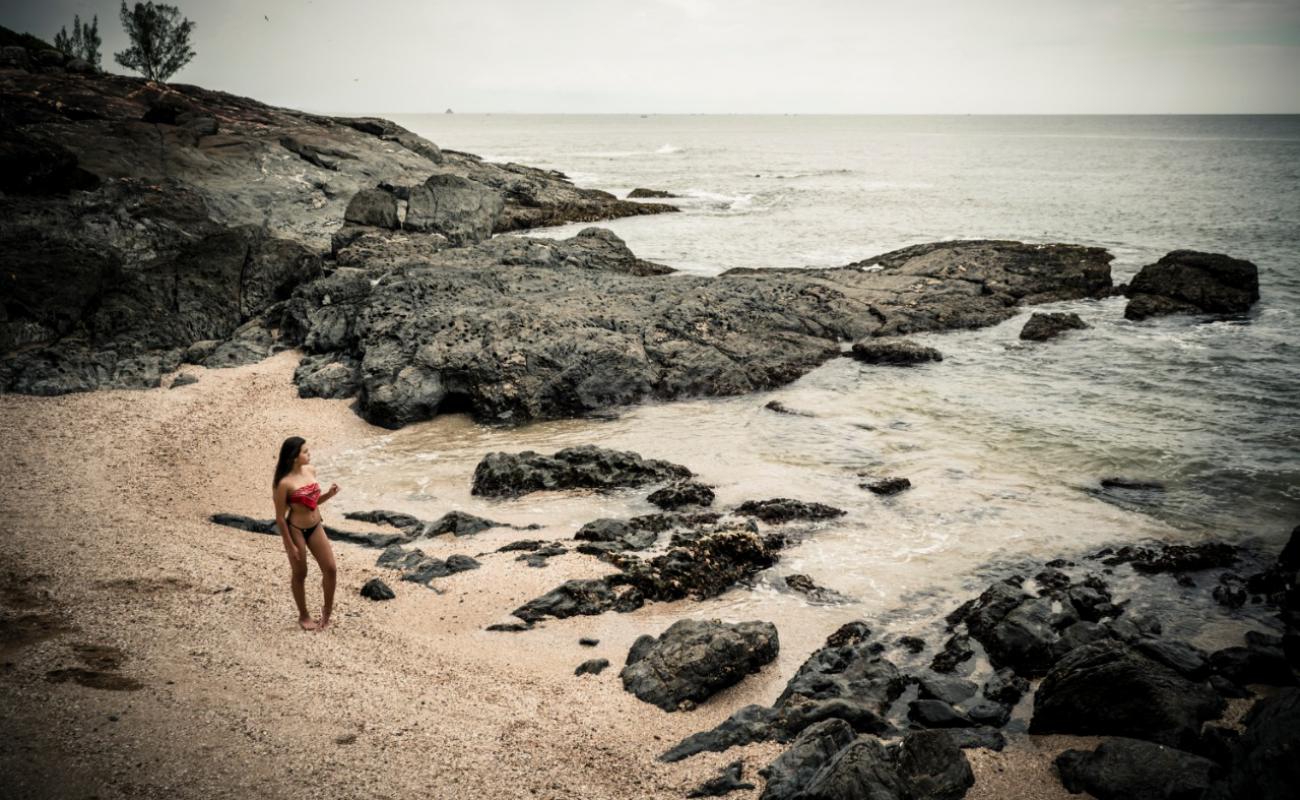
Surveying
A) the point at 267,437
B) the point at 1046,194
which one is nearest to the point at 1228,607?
the point at 267,437

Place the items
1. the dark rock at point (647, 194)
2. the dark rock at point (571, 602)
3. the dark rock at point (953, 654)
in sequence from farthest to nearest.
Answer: the dark rock at point (647, 194) < the dark rock at point (571, 602) < the dark rock at point (953, 654)

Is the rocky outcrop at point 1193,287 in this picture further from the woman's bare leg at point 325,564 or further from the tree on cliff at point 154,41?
the tree on cliff at point 154,41

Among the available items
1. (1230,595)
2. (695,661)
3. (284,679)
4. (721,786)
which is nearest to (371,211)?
(284,679)

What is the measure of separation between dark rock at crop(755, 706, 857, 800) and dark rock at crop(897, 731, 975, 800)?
456 mm

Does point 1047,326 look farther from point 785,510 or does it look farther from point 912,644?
point 912,644

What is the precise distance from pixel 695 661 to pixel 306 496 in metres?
3.99

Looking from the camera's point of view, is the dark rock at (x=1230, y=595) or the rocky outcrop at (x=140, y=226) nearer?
the dark rock at (x=1230, y=595)

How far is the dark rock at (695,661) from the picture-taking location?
6418 mm

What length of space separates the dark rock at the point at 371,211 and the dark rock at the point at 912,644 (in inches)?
891

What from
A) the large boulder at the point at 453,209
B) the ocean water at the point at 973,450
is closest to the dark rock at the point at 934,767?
the ocean water at the point at 973,450

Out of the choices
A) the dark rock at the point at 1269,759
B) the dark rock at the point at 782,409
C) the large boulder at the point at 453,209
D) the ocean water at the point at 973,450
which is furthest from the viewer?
the large boulder at the point at 453,209

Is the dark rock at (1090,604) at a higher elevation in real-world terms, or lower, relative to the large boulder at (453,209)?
lower

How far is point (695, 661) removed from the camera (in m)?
6.56

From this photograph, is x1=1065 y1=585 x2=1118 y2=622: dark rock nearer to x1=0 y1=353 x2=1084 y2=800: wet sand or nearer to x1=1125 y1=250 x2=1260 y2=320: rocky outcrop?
x1=0 y1=353 x2=1084 y2=800: wet sand
